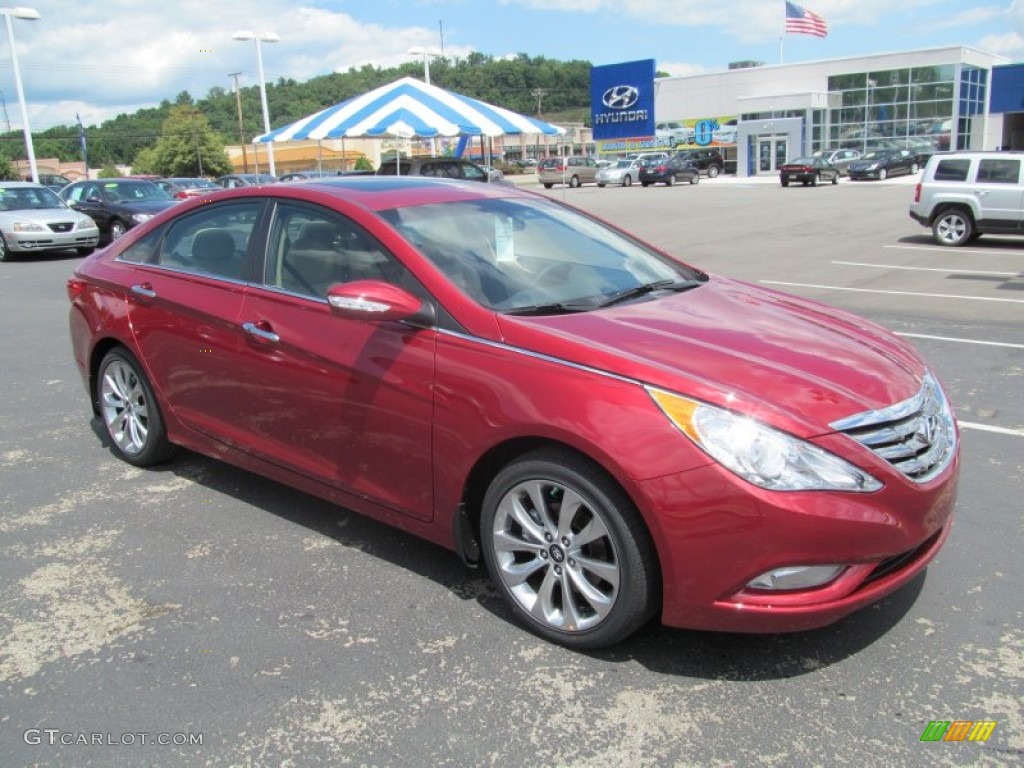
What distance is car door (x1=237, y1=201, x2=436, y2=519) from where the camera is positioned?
327cm

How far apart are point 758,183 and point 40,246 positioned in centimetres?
3520

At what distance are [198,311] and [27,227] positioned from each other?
1482 centimetres

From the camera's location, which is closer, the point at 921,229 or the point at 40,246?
the point at 40,246

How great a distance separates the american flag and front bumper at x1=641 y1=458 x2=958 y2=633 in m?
51.7

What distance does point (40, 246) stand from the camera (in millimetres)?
16531

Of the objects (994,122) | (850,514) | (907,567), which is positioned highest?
(994,122)

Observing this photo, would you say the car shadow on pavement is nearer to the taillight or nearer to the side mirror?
the side mirror

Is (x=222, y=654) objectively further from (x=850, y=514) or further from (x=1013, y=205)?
(x=1013, y=205)

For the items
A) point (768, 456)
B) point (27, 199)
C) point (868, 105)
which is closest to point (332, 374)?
point (768, 456)

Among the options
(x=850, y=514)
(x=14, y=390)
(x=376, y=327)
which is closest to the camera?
(x=850, y=514)

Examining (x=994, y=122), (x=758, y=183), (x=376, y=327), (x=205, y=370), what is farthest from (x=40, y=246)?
(x=994, y=122)

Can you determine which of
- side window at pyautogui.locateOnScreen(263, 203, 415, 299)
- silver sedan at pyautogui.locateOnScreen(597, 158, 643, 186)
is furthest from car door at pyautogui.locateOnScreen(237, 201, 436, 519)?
silver sedan at pyautogui.locateOnScreen(597, 158, 643, 186)

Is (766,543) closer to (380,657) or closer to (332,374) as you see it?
(380,657)

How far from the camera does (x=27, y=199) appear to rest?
17.5m
